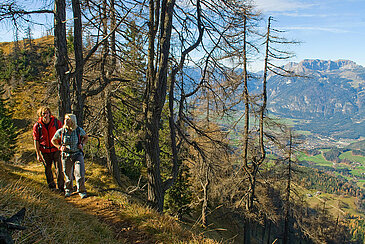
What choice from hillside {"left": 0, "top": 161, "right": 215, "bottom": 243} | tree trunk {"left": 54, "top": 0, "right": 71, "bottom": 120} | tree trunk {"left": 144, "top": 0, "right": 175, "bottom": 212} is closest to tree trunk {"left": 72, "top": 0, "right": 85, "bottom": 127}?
tree trunk {"left": 54, "top": 0, "right": 71, "bottom": 120}

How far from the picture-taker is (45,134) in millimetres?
4777

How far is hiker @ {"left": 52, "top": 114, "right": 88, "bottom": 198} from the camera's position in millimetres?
4602

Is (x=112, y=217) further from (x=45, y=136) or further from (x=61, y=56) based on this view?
(x=61, y=56)

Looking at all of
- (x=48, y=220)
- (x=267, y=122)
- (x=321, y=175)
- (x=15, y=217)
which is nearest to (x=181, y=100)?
(x=48, y=220)

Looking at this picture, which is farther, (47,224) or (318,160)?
(318,160)

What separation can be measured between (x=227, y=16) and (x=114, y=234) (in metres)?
5.44

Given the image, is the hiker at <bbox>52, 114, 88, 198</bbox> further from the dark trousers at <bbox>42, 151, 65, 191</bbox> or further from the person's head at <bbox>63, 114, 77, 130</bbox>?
the dark trousers at <bbox>42, 151, 65, 191</bbox>

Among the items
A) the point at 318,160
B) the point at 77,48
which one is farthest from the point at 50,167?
the point at 318,160

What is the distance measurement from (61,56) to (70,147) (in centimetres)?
208

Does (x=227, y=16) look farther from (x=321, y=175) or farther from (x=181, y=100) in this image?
(x=321, y=175)

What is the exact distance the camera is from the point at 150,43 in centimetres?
500

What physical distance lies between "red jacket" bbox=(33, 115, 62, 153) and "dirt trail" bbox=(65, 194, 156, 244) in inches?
49.9

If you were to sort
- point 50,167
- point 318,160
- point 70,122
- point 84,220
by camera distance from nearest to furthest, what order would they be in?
point 84,220 → point 70,122 → point 50,167 → point 318,160

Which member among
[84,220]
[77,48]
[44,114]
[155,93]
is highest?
[77,48]
